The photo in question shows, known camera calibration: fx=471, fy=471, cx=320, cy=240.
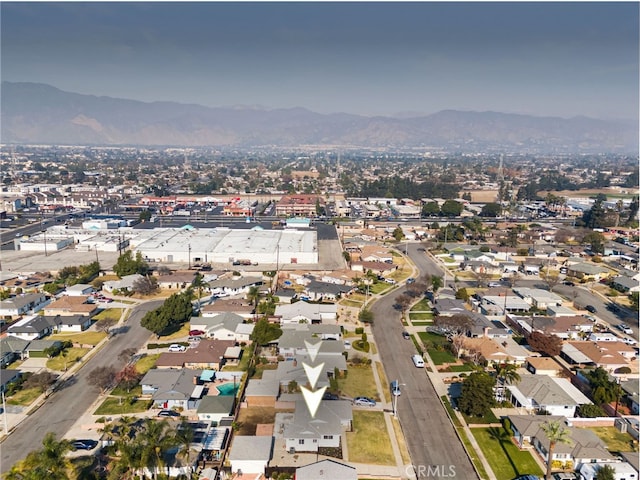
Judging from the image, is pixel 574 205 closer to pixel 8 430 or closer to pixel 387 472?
pixel 387 472

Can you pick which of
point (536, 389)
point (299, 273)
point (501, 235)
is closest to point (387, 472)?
point (536, 389)

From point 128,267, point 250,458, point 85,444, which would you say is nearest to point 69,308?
point 128,267

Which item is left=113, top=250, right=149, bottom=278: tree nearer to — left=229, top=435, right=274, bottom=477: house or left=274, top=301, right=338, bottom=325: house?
left=274, top=301, right=338, bottom=325: house

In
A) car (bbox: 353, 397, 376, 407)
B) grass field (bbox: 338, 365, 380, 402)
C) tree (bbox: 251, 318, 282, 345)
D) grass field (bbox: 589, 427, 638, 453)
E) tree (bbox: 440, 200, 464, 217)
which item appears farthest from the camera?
tree (bbox: 440, 200, 464, 217)

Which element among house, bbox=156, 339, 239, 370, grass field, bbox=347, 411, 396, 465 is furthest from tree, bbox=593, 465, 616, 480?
house, bbox=156, 339, 239, 370

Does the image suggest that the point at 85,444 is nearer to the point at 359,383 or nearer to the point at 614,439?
the point at 359,383
